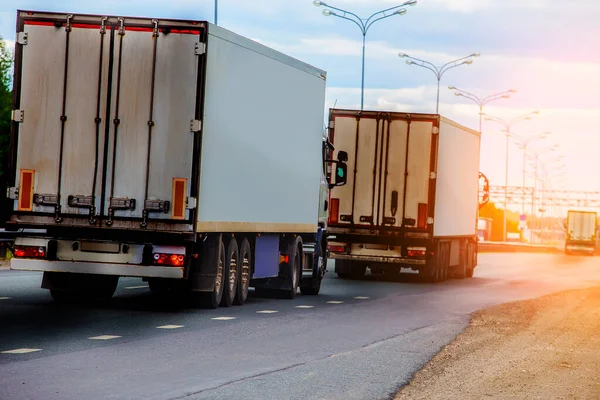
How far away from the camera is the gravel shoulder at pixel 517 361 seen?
10.2m

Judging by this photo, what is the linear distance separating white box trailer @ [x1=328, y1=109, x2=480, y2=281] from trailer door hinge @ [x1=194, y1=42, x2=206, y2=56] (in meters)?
13.1

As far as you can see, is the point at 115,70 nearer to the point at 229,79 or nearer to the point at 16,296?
the point at 229,79

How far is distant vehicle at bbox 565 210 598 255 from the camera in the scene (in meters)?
79.8

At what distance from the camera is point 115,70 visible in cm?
1602

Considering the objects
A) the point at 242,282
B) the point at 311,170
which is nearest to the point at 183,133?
the point at 242,282

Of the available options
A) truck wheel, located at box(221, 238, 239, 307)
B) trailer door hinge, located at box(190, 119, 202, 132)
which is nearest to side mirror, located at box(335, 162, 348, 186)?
truck wheel, located at box(221, 238, 239, 307)

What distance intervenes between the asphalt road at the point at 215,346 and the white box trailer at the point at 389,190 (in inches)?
265

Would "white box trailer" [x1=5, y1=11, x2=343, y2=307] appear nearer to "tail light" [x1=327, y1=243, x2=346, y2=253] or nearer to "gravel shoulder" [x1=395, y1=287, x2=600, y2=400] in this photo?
"gravel shoulder" [x1=395, y1=287, x2=600, y2=400]

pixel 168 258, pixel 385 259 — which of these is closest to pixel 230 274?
pixel 168 258

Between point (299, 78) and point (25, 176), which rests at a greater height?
point (299, 78)

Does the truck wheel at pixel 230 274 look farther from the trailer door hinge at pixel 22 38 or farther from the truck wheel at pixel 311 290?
the truck wheel at pixel 311 290

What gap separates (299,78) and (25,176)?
5.51 metres

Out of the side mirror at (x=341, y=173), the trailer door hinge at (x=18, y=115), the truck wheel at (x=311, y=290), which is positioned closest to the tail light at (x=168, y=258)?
the trailer door hinge at (x=18, y=115)

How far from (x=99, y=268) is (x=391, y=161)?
541 inches
